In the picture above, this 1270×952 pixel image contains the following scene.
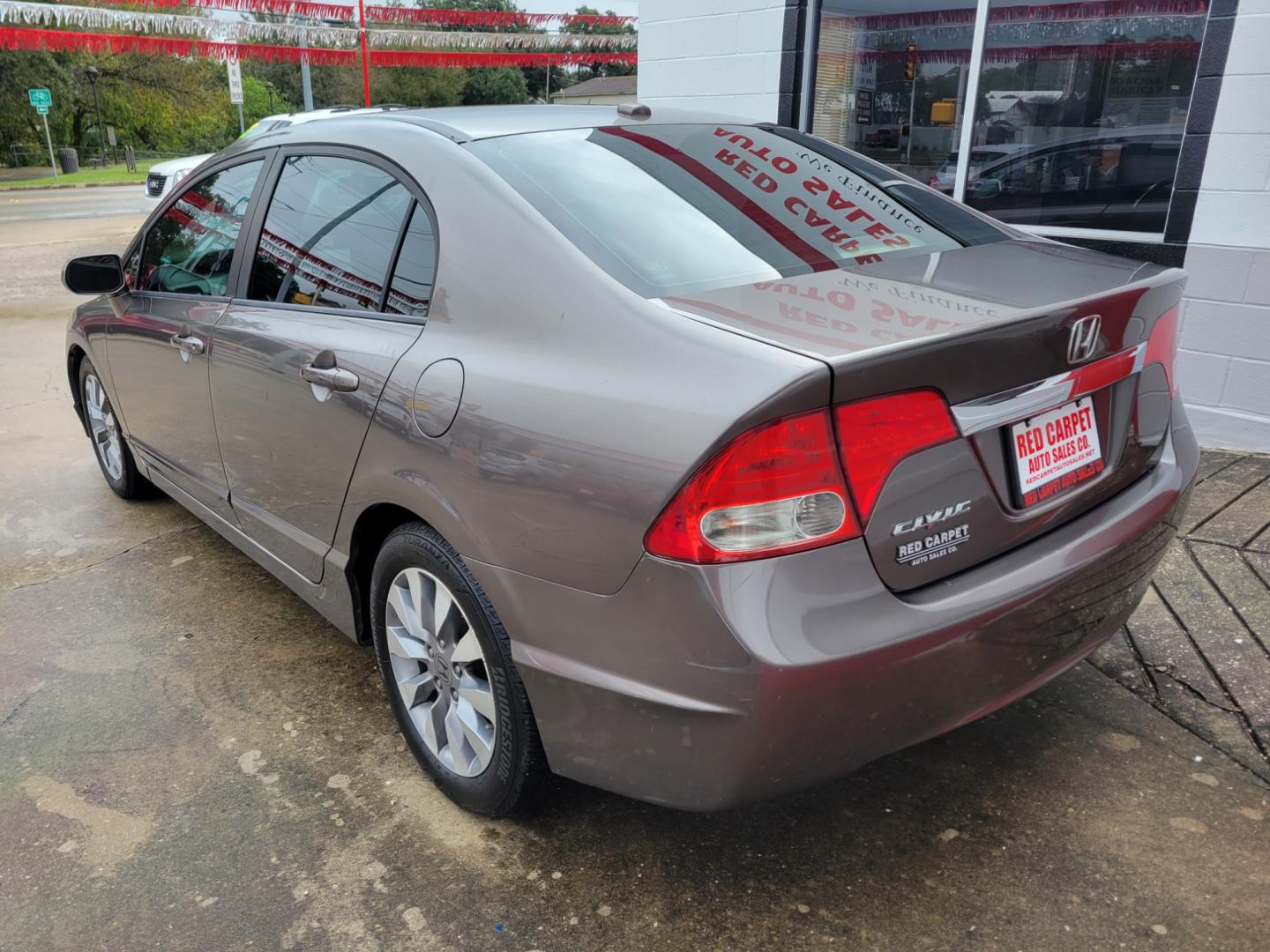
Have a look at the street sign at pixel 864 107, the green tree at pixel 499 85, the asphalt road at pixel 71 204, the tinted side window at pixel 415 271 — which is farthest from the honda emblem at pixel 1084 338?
the green tree at pixel 499 85

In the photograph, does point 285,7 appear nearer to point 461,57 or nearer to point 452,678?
point 461,57

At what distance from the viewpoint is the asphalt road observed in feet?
69.1

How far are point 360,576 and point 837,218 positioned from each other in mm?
1560

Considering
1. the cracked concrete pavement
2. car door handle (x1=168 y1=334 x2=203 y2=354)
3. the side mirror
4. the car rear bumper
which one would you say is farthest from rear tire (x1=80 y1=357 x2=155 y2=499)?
the car rear bumper

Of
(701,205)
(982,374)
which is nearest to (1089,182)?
(701,205)

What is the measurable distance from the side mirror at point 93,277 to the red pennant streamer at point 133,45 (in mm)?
24178

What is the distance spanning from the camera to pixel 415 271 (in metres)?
2.43

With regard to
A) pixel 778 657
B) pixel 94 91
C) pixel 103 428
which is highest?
pixel 778 657

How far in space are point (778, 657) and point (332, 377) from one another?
54.5 inches

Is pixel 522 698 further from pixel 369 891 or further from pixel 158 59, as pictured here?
pixel 158 59

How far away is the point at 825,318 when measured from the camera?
188 cm

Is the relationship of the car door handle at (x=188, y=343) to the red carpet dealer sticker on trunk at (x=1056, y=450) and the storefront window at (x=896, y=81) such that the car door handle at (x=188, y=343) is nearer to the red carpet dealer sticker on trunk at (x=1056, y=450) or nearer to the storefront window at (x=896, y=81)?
the red carpet dealer sticker on trunk at (x=1056, y=450)

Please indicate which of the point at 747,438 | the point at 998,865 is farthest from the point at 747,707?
the point at 998,865

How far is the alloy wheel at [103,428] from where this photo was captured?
447 cm
